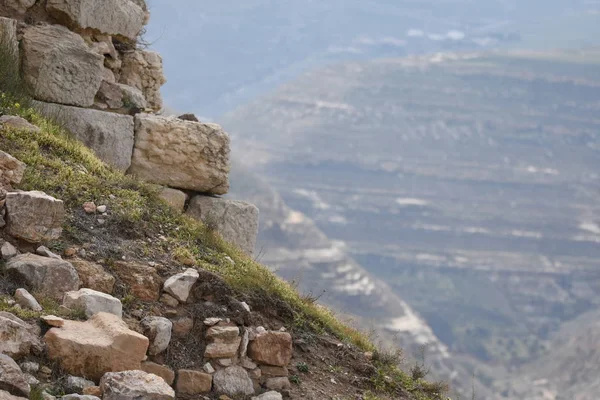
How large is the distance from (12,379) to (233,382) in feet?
8.37

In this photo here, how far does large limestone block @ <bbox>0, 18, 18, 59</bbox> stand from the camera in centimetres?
1444

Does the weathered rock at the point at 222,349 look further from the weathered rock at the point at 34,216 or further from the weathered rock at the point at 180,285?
the weathered rock at the point at 34,216

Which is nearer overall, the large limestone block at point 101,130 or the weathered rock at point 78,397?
the weathered rock at point 78,397

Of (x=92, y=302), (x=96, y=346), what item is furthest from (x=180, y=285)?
(x=96, y=346)

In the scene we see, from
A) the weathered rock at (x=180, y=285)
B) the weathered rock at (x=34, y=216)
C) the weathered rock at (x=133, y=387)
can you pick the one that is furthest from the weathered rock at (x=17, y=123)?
the weathered rock at (x=133, y=387)

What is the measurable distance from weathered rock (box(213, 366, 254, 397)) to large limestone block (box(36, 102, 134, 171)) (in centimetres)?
522

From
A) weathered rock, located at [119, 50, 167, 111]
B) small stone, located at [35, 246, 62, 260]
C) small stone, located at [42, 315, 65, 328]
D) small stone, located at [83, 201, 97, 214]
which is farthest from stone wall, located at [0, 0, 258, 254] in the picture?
small stone, located at [42, 315, 65, 328]

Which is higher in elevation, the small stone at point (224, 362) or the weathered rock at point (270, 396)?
the small stone at point (224, 362)

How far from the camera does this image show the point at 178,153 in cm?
1524

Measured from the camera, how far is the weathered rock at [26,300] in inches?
372

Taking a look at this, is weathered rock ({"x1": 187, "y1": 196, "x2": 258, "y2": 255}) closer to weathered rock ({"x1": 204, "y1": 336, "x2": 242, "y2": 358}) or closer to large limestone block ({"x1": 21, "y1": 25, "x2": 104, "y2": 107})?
large limestone block ({"x1": 21, "y1": 25, "x2": 104, "y2": 107})

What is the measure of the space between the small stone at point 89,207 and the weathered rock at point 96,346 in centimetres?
227

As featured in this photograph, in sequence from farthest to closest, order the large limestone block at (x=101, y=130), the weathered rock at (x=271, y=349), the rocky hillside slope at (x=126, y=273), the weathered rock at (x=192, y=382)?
the large limestone block at (x=101, y=130) → the weathered rock at (x=271, y=349) → the weathered rock at (x=192, y=382) → the rocky hillside slope at (x=126, y=273)

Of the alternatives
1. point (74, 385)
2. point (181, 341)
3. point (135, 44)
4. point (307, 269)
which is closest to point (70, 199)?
point (181, 341)
